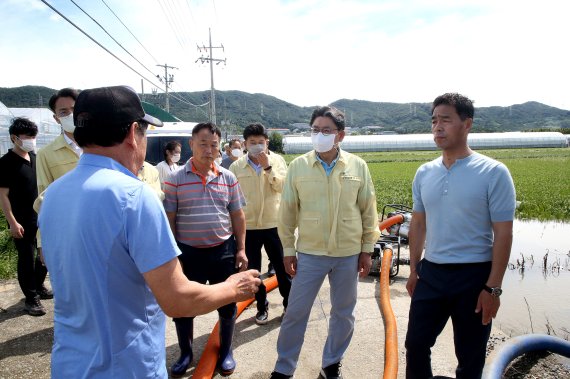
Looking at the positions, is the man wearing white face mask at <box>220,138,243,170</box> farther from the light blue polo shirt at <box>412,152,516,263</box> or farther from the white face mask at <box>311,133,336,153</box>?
the light blue polo shirt at <box>412,152,516,263</box>

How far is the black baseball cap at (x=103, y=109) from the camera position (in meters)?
1.41

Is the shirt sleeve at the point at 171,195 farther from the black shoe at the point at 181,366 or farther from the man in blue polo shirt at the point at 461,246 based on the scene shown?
the man in blue polo shirt at the point at 461,246

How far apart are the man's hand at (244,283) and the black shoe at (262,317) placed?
2525 mm

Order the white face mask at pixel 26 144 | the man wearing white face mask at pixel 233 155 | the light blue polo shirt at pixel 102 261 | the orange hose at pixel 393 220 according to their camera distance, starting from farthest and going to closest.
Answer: the man wearing white face mask at pixel 233 155 < the orange hose at pixel 393 220 < the white face mask at pixel 26 144 < the light blue polo shirt at pixel 102 261

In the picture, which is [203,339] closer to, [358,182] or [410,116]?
[358,182]

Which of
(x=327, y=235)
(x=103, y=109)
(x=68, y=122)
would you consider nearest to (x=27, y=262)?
(x=68, y=122)

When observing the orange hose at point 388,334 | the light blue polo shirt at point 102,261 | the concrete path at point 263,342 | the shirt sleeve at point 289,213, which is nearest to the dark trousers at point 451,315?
the orange hose at point 388,334

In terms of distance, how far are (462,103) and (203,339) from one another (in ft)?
10.6

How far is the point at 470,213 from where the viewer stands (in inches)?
99.3

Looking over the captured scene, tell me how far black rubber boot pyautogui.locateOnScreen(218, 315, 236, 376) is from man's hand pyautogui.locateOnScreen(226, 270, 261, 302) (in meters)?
1.56

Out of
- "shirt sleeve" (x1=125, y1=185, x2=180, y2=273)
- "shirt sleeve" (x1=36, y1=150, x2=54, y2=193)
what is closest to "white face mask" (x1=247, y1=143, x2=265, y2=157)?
"shirt sleeve" (x1=36, y1=150, x2=54, y2=193)

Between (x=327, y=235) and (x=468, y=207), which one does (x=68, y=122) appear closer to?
(x=327, y=235)

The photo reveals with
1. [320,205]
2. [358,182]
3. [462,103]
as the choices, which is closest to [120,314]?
[320,205]

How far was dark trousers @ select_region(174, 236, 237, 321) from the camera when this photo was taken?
10.5ft
